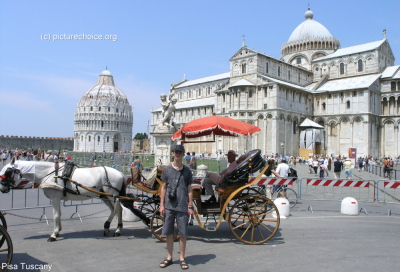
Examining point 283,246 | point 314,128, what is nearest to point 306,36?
point 314,128

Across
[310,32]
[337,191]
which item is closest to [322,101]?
[310,32]

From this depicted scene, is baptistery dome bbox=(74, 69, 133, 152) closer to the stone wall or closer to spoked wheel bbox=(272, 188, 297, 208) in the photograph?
the stone wall

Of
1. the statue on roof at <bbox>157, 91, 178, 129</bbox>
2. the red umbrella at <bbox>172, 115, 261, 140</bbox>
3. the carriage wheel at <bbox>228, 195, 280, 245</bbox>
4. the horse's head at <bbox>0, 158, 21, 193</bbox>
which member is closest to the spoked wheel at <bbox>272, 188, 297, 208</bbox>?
the red umbrella at <bbox>172, 115, 261, 140</bbox>

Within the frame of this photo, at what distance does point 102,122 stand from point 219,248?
115 m

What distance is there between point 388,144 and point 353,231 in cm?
5063

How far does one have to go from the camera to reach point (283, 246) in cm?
652

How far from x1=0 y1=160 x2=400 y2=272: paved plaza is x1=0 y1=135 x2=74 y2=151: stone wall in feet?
319

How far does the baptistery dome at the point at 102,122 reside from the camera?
114 meters

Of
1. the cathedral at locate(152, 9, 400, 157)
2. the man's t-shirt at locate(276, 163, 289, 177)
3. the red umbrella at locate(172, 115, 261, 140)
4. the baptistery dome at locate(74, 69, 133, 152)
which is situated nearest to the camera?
the red umbrella at locate(172, 115, 261, 140)

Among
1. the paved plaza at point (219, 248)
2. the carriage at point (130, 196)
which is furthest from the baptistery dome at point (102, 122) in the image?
the carriage at point (130, 196)

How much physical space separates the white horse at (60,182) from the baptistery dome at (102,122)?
109349 millimetres

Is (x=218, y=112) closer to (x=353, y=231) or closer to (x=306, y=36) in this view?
(x=306, y=36)

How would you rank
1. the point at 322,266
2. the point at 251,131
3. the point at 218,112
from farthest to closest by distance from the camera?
the point at 218,112 → the point at 251,131 → the point at 322,266

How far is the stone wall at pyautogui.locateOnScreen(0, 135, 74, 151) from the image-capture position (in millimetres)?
100094
